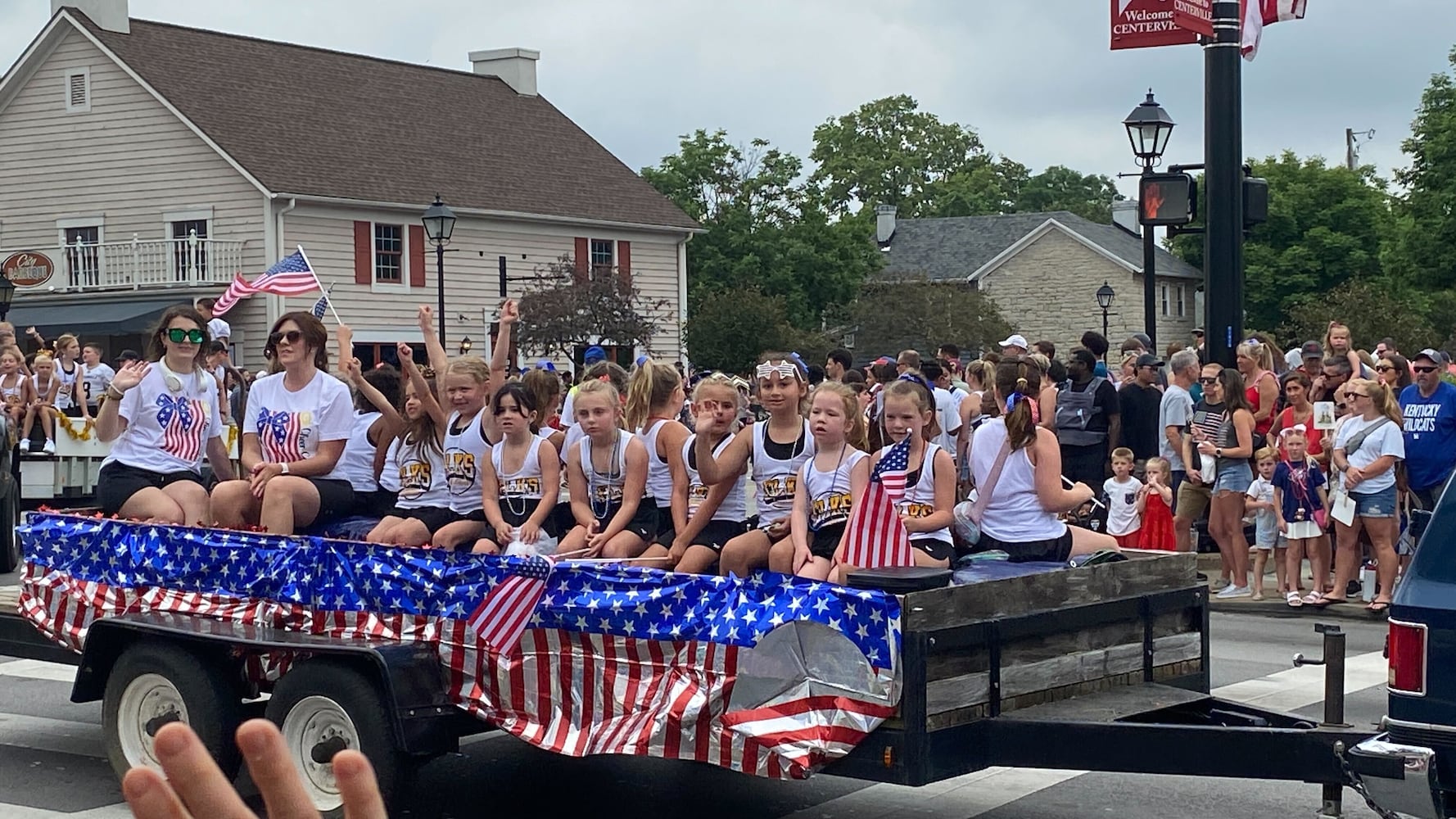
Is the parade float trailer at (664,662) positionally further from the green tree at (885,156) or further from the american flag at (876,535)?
the green tree at (885,156)

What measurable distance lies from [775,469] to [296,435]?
238 centimetres

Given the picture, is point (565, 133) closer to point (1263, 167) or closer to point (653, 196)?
point (653, 196)

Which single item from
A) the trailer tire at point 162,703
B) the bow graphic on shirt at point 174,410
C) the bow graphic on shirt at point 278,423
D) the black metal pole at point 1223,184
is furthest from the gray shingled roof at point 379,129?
the trailer tire at point 162,703

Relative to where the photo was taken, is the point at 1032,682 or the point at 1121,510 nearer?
the point at 1032,682

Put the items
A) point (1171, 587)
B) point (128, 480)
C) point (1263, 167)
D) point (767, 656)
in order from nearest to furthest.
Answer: point (767, 656) < point (1171, 587) < point (128, 480) < point (1263, 167)

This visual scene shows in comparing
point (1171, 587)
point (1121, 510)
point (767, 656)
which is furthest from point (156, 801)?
point (1121, 510)

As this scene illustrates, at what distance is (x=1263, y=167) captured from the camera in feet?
226

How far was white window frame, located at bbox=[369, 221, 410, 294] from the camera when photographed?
38.2 meters

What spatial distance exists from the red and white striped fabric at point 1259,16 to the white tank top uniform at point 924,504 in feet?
28.0

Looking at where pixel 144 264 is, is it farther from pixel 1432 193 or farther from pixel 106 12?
pixel 1432 193

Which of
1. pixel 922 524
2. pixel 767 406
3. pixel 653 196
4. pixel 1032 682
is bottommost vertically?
pixel 1032 682

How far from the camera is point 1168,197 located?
15.0 m

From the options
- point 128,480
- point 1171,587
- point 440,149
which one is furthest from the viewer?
point 440,149

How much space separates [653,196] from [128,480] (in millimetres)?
37536
